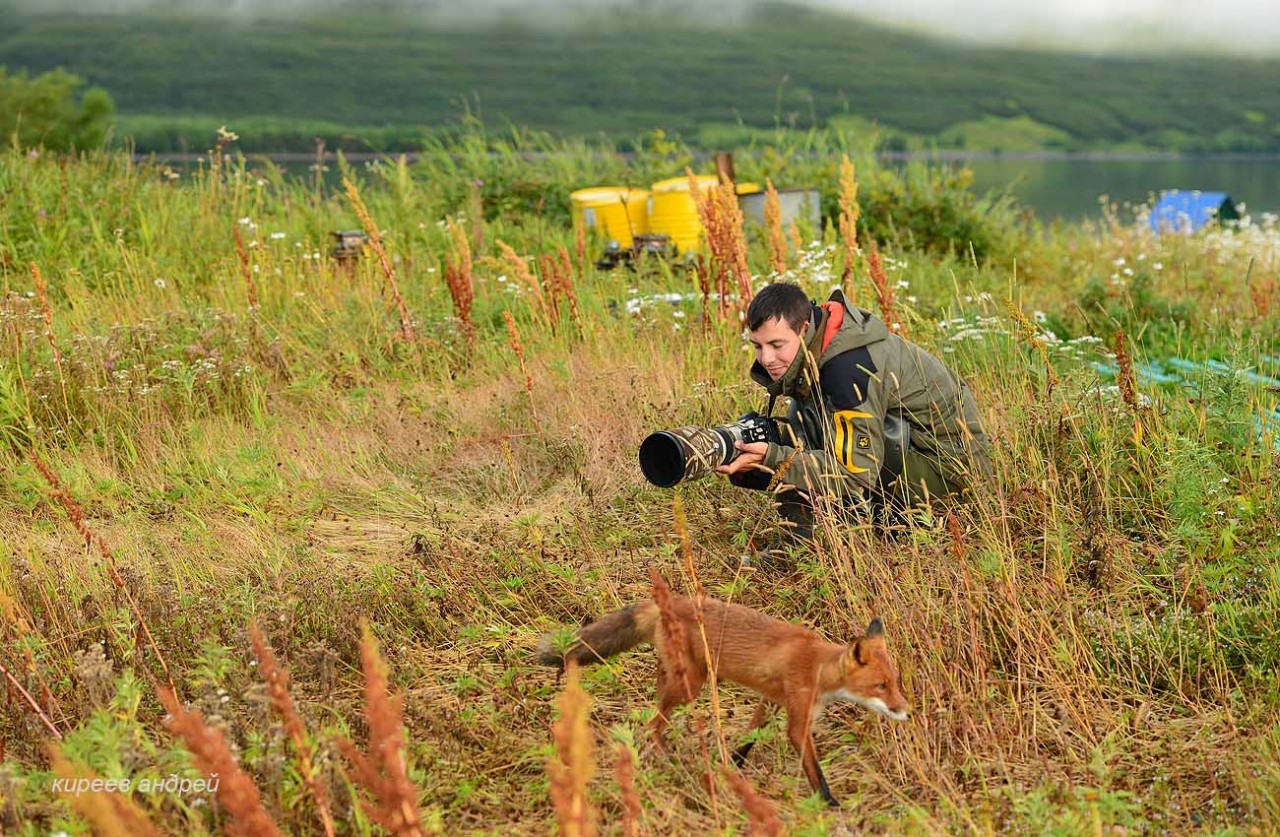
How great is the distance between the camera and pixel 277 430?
5.72m

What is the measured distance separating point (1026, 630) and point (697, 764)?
3.35ft

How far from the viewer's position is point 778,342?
3.86 m

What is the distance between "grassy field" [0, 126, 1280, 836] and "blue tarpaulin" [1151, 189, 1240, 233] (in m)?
6.77

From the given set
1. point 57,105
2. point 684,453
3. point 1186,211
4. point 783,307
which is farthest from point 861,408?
point 57,105

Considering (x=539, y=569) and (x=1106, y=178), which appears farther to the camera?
(x=1106, y=178)

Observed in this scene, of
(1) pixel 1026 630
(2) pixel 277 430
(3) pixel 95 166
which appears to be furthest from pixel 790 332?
(3) pixel 95 166

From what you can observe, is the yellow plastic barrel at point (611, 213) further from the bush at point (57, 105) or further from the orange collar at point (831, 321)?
the bush at point (57, 105)

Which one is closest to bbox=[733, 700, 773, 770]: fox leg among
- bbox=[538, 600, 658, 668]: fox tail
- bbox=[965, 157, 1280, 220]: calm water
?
bbox=[538, 600, 658, 668]: fox tail

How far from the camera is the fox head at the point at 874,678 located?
2742 millimetres

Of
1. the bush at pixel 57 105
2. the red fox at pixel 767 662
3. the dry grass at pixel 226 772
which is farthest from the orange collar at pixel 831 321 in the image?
the bush at pixel 57 105

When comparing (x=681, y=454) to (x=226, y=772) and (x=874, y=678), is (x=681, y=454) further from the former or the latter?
(x=226, y=772)

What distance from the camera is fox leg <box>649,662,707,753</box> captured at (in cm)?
299

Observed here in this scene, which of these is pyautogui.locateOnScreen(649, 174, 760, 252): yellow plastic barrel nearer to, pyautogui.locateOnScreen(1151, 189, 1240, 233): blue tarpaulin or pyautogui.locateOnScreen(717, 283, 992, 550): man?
pyautogui.locateOnScreen(717, 283, 992, 550): man

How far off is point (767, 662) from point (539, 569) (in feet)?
4.29
